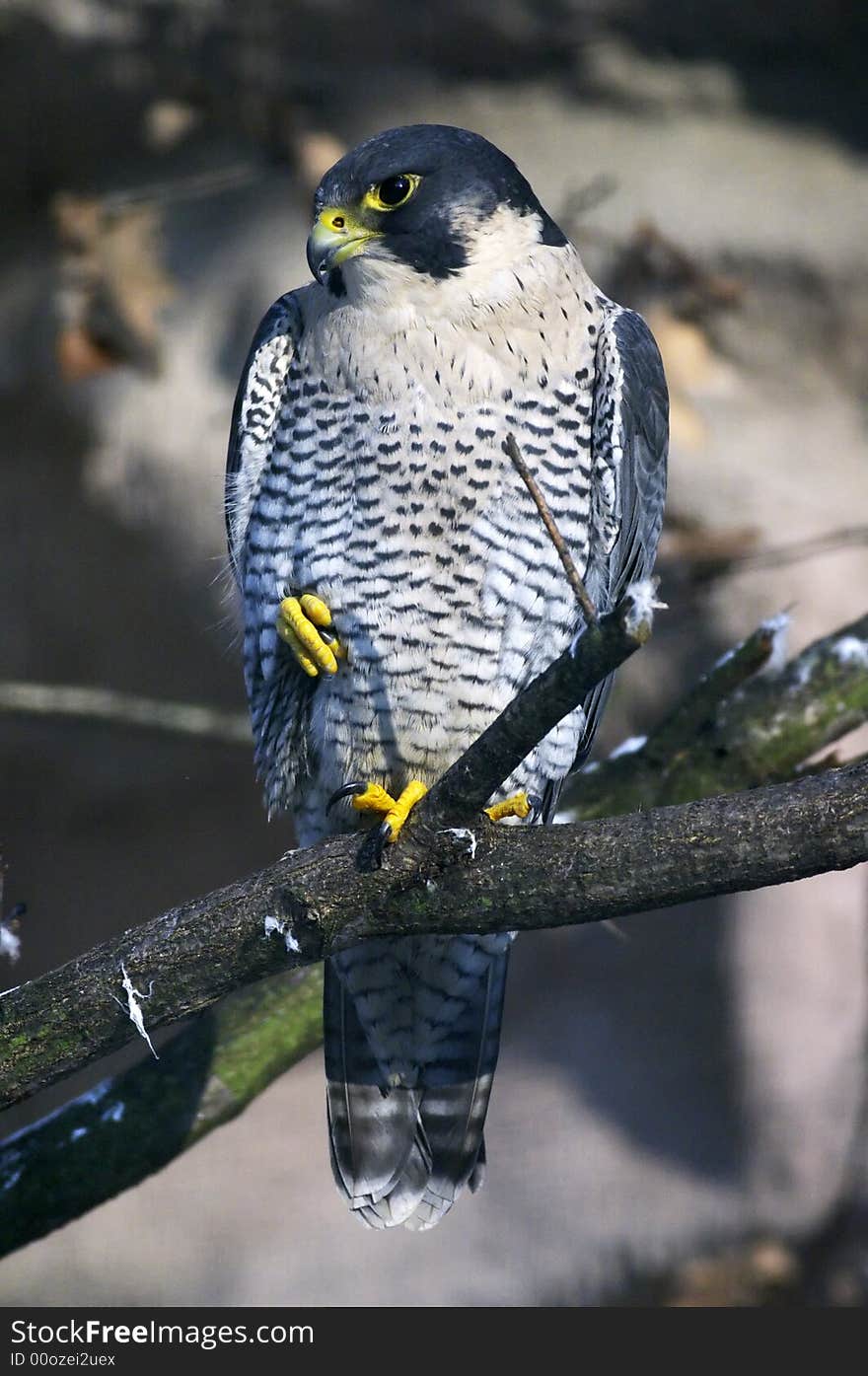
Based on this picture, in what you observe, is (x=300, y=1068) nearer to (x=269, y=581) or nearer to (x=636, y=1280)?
(x=636, y=1280)

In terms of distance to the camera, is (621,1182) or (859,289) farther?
(621,1182)

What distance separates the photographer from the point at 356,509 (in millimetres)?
2645

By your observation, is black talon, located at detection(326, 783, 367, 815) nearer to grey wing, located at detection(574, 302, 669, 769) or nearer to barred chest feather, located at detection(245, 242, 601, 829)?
barred chest feather, located at detection(245, 242, 601, 829)

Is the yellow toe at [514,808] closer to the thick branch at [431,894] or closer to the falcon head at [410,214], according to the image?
the thick branch at [431,894]

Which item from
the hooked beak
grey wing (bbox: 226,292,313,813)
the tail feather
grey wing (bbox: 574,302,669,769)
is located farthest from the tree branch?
the hooked beak

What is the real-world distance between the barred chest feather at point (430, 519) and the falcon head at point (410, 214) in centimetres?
9

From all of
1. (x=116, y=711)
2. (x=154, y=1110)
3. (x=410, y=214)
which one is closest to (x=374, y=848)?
(x=154, y=1110)

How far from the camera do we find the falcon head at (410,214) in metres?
2.64

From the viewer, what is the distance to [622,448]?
2740mm

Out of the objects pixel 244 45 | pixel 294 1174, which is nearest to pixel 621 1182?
pixel 294 1174

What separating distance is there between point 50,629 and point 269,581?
278 cm

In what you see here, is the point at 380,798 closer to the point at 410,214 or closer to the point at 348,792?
the point at 348,792

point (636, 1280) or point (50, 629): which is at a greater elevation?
point (50, 629)

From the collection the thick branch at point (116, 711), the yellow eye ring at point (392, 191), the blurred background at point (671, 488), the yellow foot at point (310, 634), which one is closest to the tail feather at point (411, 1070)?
the yellow foot at point (310, 634)
